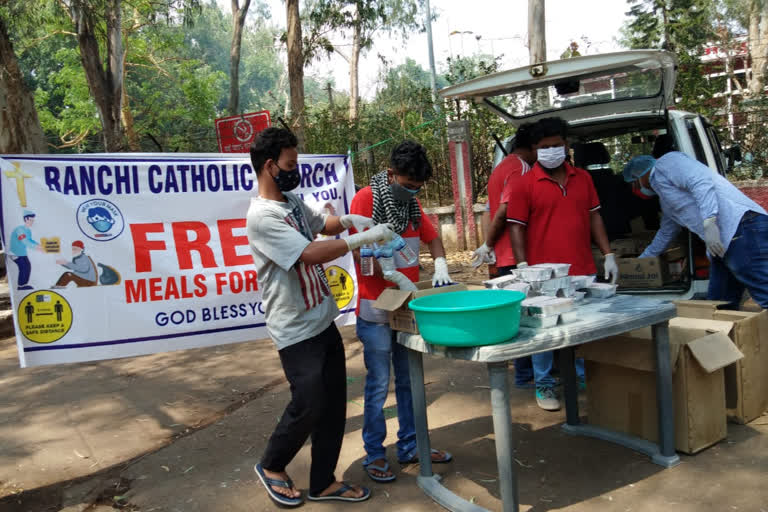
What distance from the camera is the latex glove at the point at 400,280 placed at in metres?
3.36

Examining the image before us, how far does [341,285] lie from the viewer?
194 inches

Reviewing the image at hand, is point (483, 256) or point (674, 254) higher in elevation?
point (483, 256)

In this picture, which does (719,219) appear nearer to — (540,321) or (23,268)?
(540,321)

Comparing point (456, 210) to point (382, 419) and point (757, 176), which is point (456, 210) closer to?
point (757, 176)

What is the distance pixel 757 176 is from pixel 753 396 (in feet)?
26.4

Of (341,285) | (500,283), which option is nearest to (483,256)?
(341,285)

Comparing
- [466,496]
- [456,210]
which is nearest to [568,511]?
[466,496]

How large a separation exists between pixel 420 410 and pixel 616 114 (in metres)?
3.22

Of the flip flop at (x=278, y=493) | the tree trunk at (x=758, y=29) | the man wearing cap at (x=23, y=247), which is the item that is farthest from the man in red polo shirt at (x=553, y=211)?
the tree trunk at (x=758, y=29)

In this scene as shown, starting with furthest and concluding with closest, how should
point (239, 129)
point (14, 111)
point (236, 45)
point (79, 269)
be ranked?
point (236, 45)
point (239, 129)
point (14, 111)
point (79, 269)

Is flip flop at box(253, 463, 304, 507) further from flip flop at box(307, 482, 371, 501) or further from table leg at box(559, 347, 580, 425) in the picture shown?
table leg at box(559, 347, 580, 425)

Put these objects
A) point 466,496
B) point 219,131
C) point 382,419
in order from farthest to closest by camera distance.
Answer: point 219,131
point 382,419
point 466,496

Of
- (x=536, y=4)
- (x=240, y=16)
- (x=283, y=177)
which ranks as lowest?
(x=283, y=177)

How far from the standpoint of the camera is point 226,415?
486 centimetres
